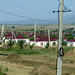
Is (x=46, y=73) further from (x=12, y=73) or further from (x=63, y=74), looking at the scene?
(x=12, y=73)

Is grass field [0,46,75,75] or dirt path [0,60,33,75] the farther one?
grass field [0,46,75,75]

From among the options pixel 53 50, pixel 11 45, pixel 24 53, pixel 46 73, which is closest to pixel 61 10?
pixel 46 73

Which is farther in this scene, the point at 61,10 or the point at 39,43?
the point at 39,43

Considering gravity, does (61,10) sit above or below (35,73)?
above

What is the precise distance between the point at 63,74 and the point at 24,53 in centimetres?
2078

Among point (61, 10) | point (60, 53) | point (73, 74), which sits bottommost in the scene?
point (73, 74)

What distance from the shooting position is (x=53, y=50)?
4362cm

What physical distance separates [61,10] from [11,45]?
3551 cm

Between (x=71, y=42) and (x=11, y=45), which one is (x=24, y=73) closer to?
(x=11, y=45)

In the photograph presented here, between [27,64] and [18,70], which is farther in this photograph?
[27,64]

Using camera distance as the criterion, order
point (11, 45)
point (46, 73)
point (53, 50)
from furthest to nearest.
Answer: point (11, 45)
point (53, 50)
point (46, 73)

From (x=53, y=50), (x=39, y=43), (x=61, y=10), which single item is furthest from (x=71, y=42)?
(x=61, y=10)

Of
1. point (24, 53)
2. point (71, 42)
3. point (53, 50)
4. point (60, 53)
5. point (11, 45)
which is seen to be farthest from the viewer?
point (71, 42)

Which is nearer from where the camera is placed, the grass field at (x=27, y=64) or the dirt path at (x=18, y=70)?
the dirt path at (x=18, y=70)
